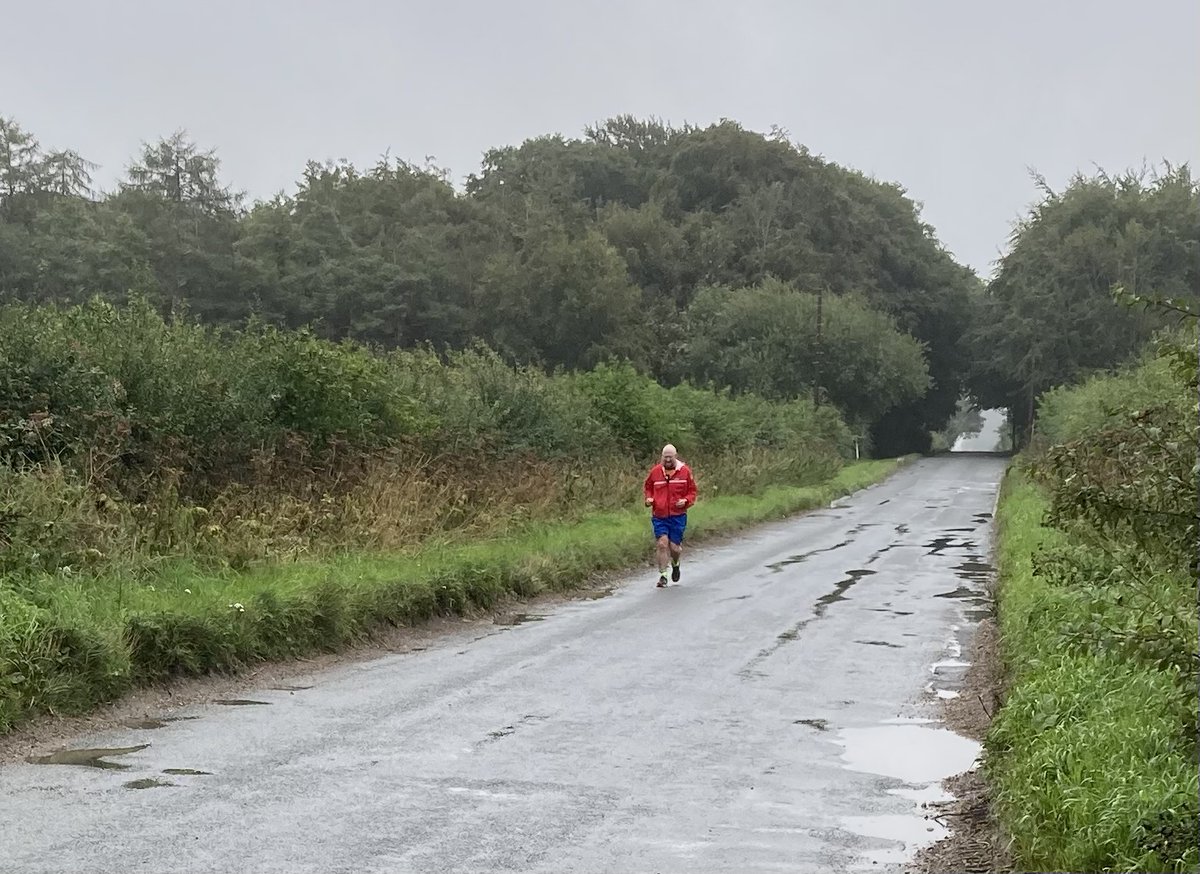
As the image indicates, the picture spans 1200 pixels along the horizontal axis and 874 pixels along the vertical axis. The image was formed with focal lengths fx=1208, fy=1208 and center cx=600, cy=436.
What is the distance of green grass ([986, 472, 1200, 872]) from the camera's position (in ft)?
16.4

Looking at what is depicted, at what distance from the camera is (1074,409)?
135 feet

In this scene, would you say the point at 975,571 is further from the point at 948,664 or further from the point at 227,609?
the point at 227,609

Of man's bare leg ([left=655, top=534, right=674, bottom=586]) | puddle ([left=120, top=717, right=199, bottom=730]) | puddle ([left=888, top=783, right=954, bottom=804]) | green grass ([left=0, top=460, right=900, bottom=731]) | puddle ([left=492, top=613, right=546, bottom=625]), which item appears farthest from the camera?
man's bare leg ([left=655, top=534, right=674, bottom=586])

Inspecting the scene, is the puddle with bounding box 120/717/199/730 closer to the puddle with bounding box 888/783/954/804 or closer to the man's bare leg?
the puddle with bounding box 888/783/954/804

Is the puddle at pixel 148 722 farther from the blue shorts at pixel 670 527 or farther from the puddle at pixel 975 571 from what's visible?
the puddle at pixel 975 571

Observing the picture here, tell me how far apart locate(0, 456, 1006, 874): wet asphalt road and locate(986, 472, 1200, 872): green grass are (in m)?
0.59

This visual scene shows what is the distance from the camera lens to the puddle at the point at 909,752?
7.50 metres

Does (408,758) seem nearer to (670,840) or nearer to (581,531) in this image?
(670,840)

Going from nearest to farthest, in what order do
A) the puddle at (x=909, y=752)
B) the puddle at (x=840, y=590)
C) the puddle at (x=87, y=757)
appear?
the puddle at (x=87, y=757), the puddle at (x=909, y=752), the puddle at (x=840, y=590)

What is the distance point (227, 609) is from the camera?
10.4 meters

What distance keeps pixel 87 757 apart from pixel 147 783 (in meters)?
0.84

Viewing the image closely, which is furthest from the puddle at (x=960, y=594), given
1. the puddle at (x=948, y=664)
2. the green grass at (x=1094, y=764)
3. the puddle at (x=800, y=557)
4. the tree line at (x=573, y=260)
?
the tree line at (x=573, y=260)

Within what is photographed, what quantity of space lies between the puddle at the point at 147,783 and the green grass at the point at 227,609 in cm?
150

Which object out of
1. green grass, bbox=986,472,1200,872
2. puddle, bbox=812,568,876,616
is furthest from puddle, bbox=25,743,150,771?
puddle, bbox=812,568,876,616
